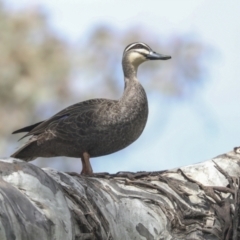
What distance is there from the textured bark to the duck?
42.3 inches

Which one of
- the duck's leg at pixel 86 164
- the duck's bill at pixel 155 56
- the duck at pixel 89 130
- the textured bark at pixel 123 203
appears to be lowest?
the textured bark at pixel 123 203

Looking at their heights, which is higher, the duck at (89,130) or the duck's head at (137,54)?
the duck's head at (137,54)

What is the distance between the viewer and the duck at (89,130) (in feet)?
21.3

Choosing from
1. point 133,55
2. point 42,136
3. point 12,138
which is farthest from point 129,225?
point 12,138

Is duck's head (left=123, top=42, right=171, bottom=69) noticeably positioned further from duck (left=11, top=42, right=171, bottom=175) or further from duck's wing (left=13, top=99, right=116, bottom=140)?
duck's wing (left=13, top=99, right=116, bottom=140)

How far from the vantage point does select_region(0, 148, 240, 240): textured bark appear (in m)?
3.99

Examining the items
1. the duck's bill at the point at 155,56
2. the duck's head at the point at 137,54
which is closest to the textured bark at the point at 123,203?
the duck's bill at the point at 155,56

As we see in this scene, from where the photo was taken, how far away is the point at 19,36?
12312mm

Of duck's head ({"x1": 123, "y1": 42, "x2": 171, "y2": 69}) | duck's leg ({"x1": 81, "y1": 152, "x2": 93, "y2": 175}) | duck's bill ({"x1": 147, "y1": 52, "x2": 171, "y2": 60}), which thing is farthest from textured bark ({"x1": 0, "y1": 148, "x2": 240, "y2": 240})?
duck's head ({"x1": 123, "y1": 42, "x2": 171, "y2": 69})

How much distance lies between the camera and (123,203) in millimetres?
4863

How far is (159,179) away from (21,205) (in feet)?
4.83

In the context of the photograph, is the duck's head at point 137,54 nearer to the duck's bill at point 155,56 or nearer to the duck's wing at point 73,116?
the duck's bill at point 155,56

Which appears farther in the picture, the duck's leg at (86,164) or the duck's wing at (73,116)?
the duck's wing at (73,116)

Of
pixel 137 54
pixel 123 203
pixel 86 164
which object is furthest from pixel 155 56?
pixel 123 203
